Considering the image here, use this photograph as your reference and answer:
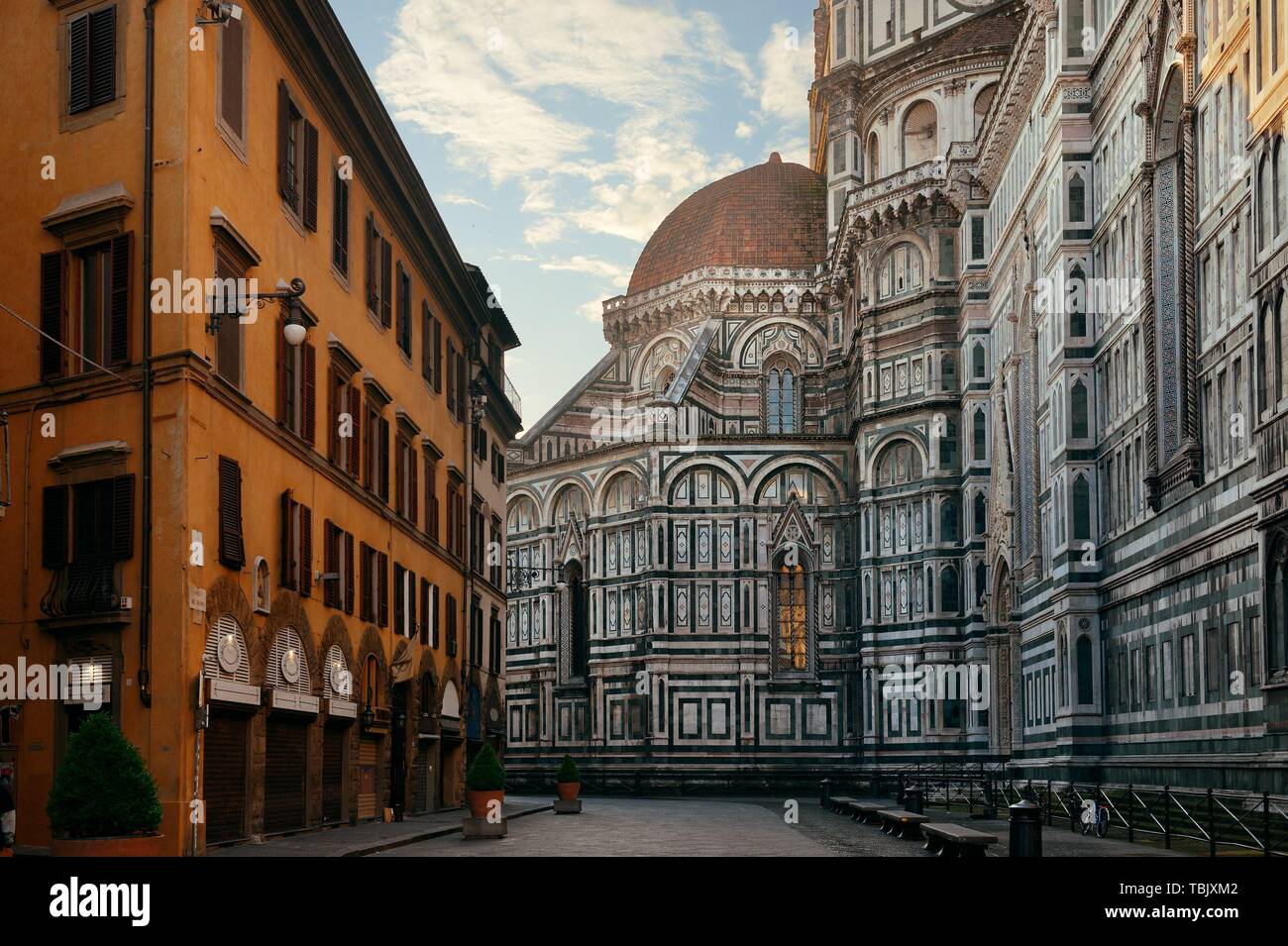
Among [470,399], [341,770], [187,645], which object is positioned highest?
[470,399]

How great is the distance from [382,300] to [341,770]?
10.2 m

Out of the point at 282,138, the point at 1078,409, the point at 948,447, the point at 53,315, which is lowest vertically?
the point at 53,315

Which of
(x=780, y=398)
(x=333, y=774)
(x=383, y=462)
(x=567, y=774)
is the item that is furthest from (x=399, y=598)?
(x=780, y=398)

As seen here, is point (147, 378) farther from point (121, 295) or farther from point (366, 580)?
point (366, 580)

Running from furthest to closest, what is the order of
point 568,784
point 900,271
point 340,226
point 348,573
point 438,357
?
point 900,271
point 568,784
point 438,357
point 340,226
point 348,573

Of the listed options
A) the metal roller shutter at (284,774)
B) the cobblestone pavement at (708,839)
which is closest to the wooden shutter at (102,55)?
the metal roller shutter at (284,774)

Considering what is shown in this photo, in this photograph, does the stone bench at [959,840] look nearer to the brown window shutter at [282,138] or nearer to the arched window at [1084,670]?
the brown window shutter at [282,138]

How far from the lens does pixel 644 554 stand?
72.1 m

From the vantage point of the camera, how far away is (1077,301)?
4584 centimetres

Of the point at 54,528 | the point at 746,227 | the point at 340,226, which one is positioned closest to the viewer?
the point at 54,528

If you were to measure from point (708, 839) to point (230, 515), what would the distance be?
39.7 ft

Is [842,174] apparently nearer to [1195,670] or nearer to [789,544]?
[789,544]

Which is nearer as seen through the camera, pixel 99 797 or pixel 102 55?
pixel 99 797
